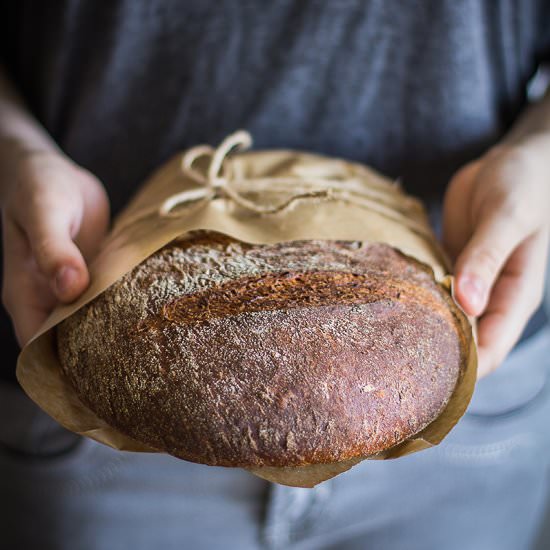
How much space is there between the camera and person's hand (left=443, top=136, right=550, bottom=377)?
2.64 ft

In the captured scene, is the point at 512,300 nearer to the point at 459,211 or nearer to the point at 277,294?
the point at 459,211

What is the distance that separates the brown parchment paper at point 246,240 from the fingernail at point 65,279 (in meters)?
0.02

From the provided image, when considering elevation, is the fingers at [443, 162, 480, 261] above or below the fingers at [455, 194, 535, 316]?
below

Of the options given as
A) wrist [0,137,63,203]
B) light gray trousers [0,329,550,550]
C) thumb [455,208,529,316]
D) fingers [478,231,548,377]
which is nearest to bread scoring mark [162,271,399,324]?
thumb [455,208,529,316]

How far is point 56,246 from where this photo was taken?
31.1 inches

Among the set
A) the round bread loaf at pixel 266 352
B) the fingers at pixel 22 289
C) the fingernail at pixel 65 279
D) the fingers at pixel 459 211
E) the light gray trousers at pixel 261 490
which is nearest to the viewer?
the round bread loaf at pixel 266 352

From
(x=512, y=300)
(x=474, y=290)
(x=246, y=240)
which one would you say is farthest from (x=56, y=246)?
(x=512, y=300)

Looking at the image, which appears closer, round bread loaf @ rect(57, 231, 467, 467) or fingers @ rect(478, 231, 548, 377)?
round bread loaf @ rect(57, 231, 467, 467)

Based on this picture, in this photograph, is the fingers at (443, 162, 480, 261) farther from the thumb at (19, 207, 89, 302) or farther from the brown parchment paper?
the thumb at (19, 207, 89, 302)

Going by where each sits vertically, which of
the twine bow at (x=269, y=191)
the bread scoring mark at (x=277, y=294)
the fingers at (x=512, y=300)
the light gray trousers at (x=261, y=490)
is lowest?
the light gray trousers at (x=261, y=490)

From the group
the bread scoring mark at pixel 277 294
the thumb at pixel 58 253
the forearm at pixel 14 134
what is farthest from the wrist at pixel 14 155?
the bread scoring mark at pixel 277 294

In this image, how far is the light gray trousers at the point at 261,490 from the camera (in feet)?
3.76

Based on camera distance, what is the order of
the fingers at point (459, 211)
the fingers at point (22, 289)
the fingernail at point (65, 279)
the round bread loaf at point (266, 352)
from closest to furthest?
the round bread loaf at point (266, 352) < the fingernail at point (65, 279) < the fingers at point (22, 289) < the fingers at point (459, 211)

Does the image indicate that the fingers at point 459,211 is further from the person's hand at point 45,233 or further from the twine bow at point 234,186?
the person's hand at point 45,233
